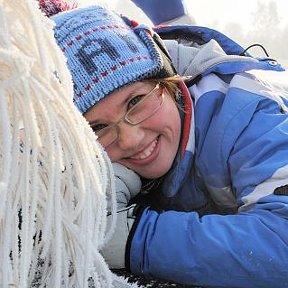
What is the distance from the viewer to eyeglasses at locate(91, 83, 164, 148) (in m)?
1.40

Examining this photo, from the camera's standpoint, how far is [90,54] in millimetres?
1316

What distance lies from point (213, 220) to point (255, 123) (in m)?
0.31

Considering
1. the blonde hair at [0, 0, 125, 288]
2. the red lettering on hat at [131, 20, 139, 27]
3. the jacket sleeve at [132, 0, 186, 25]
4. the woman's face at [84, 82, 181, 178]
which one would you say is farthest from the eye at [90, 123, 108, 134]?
the jacket sleeve at [132, 0, 186, 25]

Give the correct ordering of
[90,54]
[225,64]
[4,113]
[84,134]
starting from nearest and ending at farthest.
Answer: [4,113], [84,134], [90,54], [225,64]

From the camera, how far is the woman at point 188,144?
1.08m

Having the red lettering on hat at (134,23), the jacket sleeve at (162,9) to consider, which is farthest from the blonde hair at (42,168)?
the jacket sleeve at (162,9)

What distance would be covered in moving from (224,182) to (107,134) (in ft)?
1.02

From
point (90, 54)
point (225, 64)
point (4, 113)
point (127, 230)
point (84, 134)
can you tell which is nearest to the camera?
point (4, 113)

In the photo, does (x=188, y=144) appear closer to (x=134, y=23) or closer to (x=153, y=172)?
(x=153, y=172)

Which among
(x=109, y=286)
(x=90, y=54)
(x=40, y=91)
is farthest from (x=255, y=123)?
(x=40, y=91)

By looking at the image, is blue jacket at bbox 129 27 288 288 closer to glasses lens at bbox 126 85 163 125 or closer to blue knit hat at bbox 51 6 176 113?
glasses lens at bbox 126 85 163 125

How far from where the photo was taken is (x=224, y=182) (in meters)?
1.41

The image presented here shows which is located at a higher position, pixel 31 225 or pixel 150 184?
pixel 31 225

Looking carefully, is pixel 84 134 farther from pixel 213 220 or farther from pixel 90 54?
pixel 90 54
